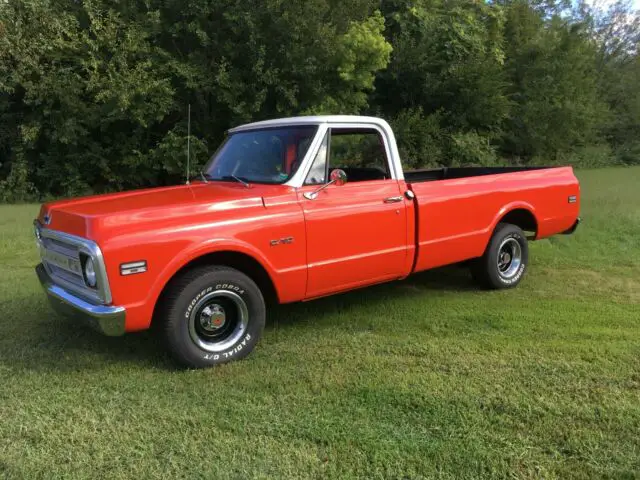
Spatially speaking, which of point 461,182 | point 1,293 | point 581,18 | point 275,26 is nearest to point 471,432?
point 461,182

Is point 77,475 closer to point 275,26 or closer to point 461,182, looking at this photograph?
point 461,182

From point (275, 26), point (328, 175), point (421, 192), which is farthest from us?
point (275, 26)

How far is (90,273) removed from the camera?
374 cm

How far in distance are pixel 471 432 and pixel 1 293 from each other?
5.27m

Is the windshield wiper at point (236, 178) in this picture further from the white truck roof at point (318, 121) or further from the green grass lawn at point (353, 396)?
the green grass lawn at point (353, 396)

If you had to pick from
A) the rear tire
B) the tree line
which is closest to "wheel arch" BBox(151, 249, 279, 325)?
the rear tire

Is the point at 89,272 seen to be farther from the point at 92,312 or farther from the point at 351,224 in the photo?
the point at 351,224

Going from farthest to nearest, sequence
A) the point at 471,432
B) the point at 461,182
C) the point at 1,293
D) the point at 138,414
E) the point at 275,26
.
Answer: the point at 275,26
the point at 1,293
the point at 461,182
the point at 138,414
the point at 471,432

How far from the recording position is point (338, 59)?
63.6 ft

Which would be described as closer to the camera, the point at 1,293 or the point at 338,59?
the point at 1,293

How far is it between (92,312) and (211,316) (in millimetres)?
838

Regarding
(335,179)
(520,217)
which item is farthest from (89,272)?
(520,217)

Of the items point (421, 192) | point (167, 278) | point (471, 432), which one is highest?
point (421, 192)

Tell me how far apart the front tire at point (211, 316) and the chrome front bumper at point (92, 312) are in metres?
0.34
